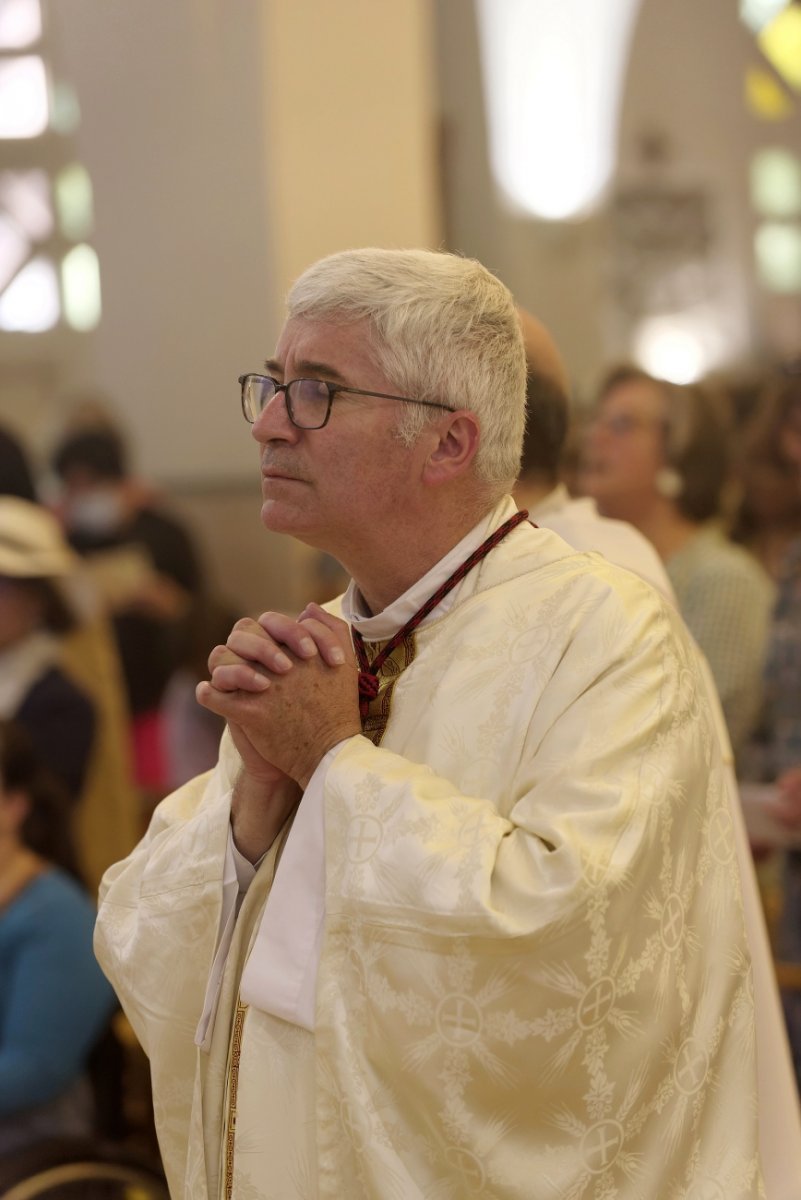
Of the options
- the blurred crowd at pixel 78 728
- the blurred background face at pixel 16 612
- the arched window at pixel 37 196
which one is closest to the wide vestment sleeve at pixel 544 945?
the blurred crowd at pixel 78 728

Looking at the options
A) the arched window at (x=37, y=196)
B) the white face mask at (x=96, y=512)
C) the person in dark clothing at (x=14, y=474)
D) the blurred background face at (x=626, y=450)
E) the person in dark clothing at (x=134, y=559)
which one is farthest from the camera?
the arched window at (x=37, y=196)

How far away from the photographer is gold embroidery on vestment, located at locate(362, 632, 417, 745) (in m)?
2.10

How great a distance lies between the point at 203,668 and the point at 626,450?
214 cm

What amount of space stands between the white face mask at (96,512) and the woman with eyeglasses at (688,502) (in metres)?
3.60

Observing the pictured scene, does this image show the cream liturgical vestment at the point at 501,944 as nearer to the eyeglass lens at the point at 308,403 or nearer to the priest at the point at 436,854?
the priest at the point at 436,854

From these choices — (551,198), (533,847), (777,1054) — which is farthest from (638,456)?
(551,198)

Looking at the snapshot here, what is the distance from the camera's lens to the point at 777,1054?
2393mm

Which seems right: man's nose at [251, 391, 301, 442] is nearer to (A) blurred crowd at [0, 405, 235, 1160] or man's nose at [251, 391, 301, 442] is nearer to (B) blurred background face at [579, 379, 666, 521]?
(A) blurred crowd at [0, 405, 235, 1160]

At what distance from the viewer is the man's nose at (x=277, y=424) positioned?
79.4 inches

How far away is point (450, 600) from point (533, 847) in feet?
1.35

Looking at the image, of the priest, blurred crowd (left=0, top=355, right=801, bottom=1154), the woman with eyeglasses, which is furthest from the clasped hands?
the woman with eyeglasses

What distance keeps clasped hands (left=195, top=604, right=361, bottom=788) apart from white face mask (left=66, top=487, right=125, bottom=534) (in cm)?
558

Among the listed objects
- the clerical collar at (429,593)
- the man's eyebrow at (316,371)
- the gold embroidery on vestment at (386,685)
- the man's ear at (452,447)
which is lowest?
the gold embroidery on vestment at (386,685)

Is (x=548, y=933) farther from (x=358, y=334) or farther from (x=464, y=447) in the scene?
(x=358, y=334)
